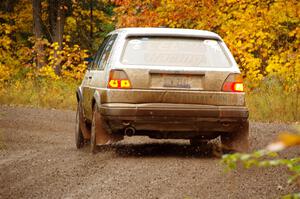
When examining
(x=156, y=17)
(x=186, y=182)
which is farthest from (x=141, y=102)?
(x=156, y=17)

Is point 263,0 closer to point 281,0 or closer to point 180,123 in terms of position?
point 281,0

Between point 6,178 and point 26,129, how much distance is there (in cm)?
714

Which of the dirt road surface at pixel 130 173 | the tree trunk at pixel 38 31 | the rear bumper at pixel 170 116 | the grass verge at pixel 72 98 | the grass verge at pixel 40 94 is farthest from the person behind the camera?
the tree trunk at pixel 38 31

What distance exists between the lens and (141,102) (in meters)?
8.98

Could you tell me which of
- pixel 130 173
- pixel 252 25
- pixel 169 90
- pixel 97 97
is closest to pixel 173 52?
pixel 169 90

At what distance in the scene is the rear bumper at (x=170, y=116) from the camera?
8.95 m

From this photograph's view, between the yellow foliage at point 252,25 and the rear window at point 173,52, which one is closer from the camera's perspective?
the rear window at point 173,52

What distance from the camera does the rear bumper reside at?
8.95m

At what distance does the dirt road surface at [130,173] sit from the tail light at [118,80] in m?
0.91

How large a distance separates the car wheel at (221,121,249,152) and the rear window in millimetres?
861

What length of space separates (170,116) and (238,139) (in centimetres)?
119

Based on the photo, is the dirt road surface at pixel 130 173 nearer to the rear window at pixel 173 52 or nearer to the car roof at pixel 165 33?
the rear window at pixel 173 52

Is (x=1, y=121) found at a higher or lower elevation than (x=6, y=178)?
lower

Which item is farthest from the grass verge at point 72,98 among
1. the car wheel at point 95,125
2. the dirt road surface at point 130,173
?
the car wheel at point 95,125
